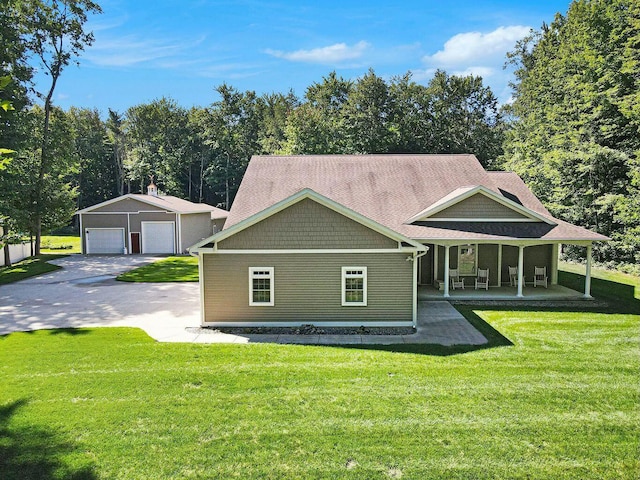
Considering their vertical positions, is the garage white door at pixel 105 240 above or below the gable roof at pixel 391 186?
below

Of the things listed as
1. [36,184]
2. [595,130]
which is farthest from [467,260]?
[36,184]

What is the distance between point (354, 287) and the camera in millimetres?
13203

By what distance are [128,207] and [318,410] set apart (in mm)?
28304

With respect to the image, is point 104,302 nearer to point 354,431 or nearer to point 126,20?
point 126,20

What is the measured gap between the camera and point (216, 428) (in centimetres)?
716

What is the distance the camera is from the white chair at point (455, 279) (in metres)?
18.0

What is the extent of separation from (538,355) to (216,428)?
7.68 m

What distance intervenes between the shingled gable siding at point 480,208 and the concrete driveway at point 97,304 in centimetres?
1066

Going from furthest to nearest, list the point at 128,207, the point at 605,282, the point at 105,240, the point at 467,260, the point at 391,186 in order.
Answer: the point at 105,240
the point at 128,207
the point at 605,282
the point at 391,186
the point at 467,260

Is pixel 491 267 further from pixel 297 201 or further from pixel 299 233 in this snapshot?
pixel 297 201

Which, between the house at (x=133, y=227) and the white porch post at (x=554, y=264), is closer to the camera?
the white porch post at (x=554, y=264)

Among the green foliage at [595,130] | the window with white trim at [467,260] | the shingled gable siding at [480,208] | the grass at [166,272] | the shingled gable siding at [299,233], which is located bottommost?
the grass at [166,272]

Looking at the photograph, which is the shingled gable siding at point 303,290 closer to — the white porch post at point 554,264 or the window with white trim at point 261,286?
the window with white trim at point 261,286

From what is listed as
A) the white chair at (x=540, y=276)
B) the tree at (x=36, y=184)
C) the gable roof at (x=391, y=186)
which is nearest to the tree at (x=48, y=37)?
the tree at (x=36, y=184)
